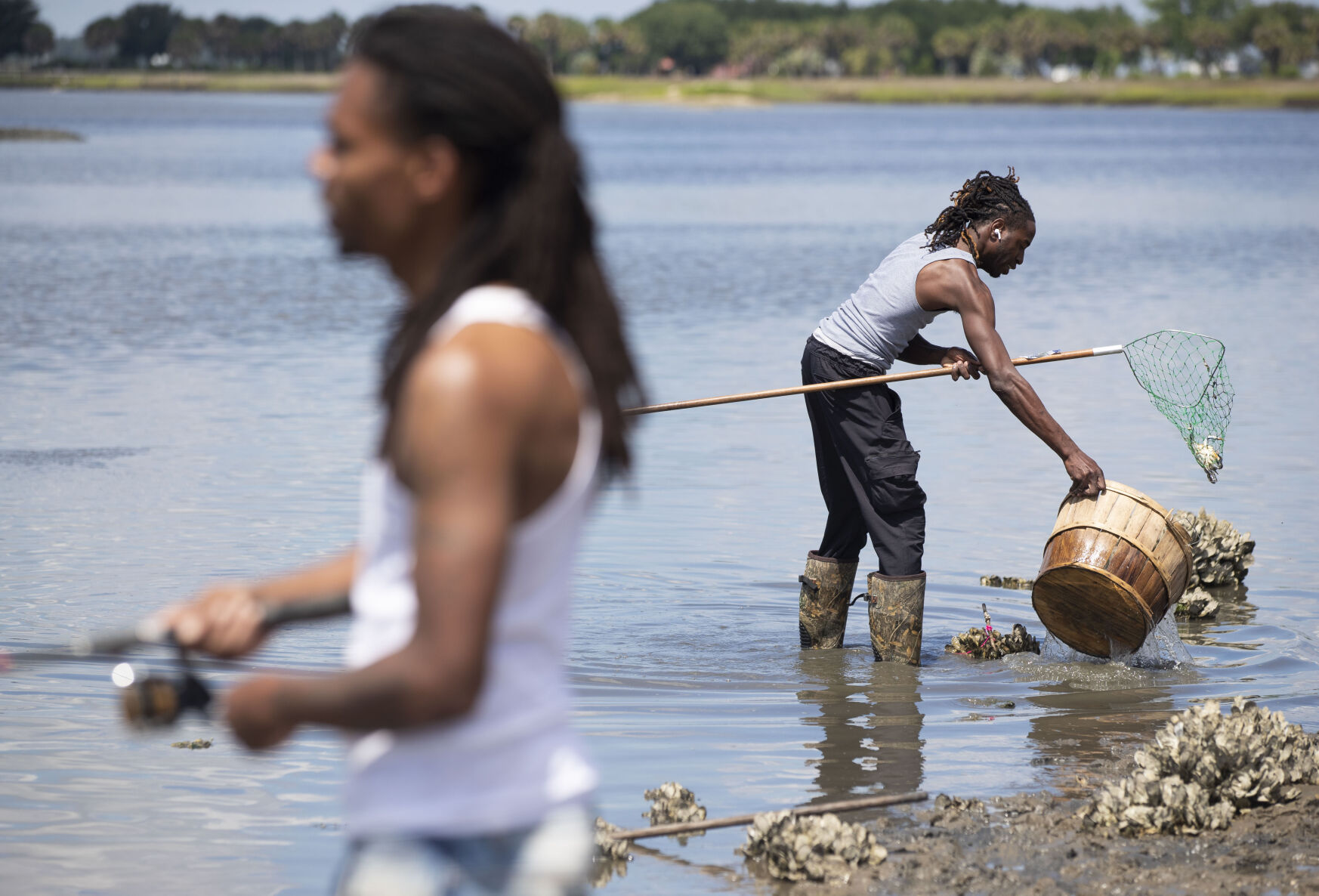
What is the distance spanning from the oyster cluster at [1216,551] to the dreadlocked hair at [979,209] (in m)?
2.57

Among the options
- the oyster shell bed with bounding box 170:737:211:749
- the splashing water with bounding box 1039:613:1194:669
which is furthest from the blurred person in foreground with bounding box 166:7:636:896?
the splashing water with bounding box 1039:613:1194:669

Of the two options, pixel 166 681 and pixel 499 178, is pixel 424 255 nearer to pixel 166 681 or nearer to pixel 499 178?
pixel 499 178

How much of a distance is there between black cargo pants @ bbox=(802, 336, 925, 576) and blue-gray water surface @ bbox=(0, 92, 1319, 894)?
2.02 ft

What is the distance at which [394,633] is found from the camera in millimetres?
2029

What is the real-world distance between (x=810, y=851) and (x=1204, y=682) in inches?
122

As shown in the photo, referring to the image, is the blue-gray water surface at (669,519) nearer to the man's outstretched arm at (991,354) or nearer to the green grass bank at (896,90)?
the man's outstretched arm at (991,354)

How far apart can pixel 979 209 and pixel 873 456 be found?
1099 millimetres

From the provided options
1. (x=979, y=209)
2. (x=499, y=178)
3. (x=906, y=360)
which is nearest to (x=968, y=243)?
(x=979, y=209)

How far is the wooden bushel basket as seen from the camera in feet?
22.0

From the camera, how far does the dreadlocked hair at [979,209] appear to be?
22.2 ft

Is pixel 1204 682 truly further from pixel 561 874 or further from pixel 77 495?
pixel 77 495

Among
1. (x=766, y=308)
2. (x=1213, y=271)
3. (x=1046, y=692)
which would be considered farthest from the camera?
(x=1213, y=271)

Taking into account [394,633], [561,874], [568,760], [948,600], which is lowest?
[948,600]

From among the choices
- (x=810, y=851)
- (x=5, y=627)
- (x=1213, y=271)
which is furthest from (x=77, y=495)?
(x=1213, y=271)
